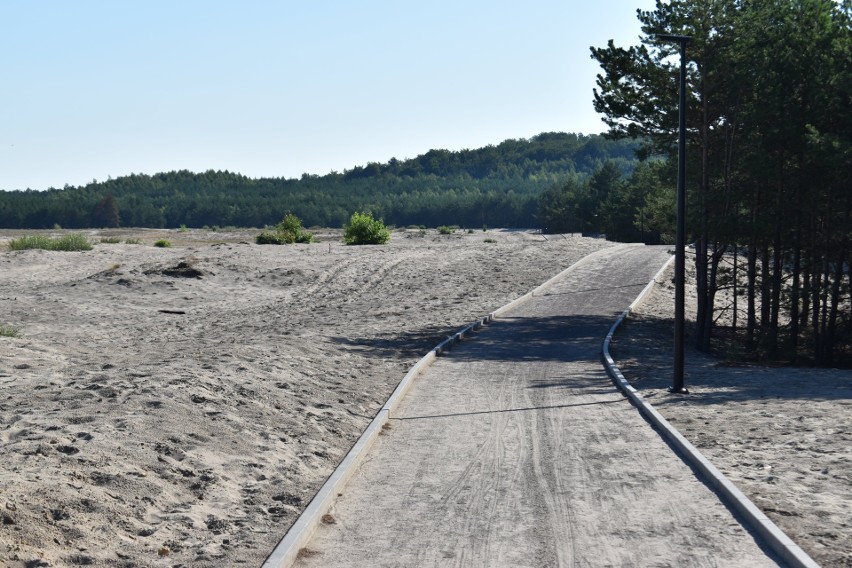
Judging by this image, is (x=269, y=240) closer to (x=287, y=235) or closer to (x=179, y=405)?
(x=287, y=235)

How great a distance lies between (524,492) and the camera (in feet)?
34.8

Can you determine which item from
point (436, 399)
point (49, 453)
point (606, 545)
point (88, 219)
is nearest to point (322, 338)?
point (436, 399)

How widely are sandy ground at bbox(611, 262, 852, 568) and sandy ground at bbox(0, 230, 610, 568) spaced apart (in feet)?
16.9

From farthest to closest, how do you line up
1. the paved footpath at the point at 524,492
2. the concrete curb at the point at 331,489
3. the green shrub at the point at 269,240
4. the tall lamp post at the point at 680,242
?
the green shrub at the point at 269,240
the tall lamp post at the point at 680,242
the paved footpath at the point at 524,492
the concrete curb at the point at 331,489

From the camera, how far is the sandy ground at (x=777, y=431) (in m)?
9.35

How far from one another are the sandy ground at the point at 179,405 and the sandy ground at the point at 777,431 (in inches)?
203

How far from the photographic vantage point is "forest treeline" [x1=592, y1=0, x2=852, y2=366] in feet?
94.8

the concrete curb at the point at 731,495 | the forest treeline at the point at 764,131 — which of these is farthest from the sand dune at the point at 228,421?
the forest treeline at the point at 764,131

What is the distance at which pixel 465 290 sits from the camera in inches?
1718

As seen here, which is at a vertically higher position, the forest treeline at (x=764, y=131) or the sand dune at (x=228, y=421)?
the forest treeline at (x=764, y=131)

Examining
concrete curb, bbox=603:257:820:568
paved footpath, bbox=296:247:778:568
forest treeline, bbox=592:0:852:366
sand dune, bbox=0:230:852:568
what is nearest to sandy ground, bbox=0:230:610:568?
sand dune, bbox=0:230:852:568

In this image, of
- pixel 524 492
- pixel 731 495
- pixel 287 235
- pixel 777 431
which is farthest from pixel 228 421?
pixel 287 235

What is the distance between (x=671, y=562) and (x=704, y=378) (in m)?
14.0

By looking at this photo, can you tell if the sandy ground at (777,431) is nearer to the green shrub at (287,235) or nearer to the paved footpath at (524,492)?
the paved footpath at (524,492)
